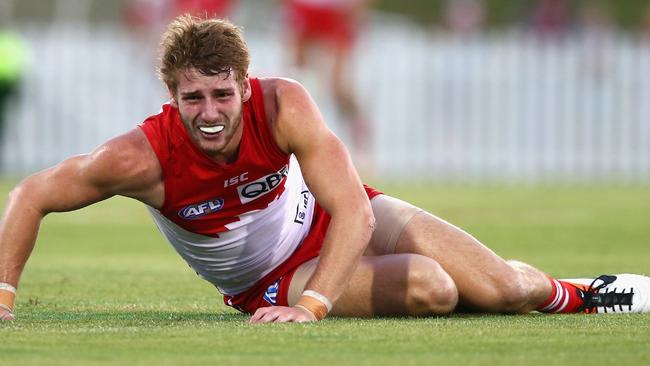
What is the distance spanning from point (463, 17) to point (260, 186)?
22.4 meters

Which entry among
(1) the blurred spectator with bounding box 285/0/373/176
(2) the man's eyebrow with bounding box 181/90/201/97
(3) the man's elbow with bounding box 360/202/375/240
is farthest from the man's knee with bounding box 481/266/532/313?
(1) the blurred spectator with bounding box 285/0/373/176

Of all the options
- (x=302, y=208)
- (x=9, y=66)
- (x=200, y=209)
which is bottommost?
(x=9, y=66)

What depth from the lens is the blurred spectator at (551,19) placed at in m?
27.8

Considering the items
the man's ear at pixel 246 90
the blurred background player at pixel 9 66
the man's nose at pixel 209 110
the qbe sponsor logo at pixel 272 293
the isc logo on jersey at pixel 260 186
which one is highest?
the man's ear at pixel 246 90

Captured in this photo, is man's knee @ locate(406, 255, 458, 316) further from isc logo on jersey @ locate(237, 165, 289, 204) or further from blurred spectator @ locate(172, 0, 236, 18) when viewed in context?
blurred spectator @ locate(172, 0, 236, 18)

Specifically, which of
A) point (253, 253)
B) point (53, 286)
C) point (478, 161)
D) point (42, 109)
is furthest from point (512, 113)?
point (253, 253)

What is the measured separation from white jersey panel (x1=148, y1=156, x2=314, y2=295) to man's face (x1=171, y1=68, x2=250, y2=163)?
1.97ft

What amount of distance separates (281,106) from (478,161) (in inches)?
704

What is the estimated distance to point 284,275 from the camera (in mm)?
7086

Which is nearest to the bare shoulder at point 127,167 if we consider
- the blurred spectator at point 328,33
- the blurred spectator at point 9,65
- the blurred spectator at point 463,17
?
the blurred spectator at point 328,33

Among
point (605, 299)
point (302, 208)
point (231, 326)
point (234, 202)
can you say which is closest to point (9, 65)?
point (302, 208)

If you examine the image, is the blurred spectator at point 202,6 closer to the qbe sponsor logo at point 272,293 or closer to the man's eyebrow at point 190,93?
the qbe sponsor logo at point 272,293

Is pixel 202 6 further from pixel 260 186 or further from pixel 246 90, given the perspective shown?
pixel 246 90

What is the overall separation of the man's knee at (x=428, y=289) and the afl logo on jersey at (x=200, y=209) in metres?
0.93
